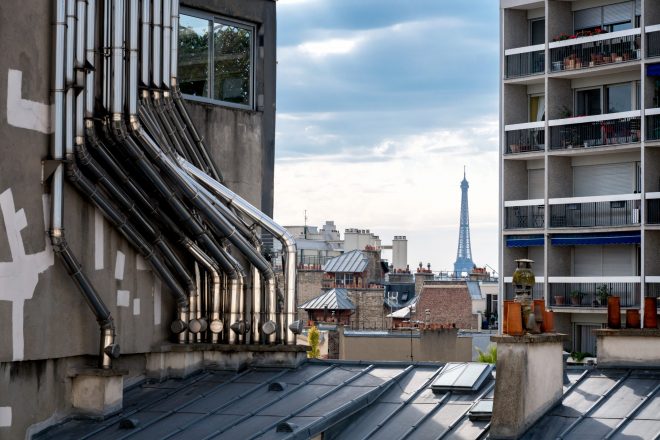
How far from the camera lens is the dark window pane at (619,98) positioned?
67.0 m

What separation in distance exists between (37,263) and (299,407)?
202 inches

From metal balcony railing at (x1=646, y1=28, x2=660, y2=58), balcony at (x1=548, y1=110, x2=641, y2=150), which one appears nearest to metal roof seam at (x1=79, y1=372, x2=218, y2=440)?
balcony at (x1=548, y1=110, x2=641, y2=150)

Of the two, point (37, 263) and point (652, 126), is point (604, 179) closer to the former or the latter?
point (652, 126)

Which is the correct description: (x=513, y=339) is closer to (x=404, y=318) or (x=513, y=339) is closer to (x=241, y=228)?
(x=241, y=228)

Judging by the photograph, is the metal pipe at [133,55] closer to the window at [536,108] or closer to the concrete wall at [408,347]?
the window at [536,108]

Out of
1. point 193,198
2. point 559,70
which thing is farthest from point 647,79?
point 193,198

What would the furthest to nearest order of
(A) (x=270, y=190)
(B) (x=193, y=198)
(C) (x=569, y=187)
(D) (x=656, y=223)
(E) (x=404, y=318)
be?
(E) (x=404, y=318) → (C) (x=569, y=187) → (D) (x=656, y=223) → (A) (x=270, y=190) → (B) (x=193, y=198)

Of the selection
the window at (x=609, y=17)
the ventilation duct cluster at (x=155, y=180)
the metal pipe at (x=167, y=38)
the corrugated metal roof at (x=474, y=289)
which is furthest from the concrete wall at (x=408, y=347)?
the metal pipe at (x=167, y=38)

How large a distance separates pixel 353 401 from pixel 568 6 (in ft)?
158

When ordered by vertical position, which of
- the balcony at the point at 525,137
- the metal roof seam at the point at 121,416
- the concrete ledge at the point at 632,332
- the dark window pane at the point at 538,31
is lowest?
the metal roof seam at the point at 121,416

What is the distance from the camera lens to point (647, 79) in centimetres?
6512

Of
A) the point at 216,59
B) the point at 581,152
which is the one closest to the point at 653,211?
the point at 581,152

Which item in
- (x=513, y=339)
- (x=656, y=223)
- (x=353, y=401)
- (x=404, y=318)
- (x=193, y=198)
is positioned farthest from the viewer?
(x=404, y=318)

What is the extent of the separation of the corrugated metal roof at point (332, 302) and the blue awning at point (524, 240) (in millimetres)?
38306
